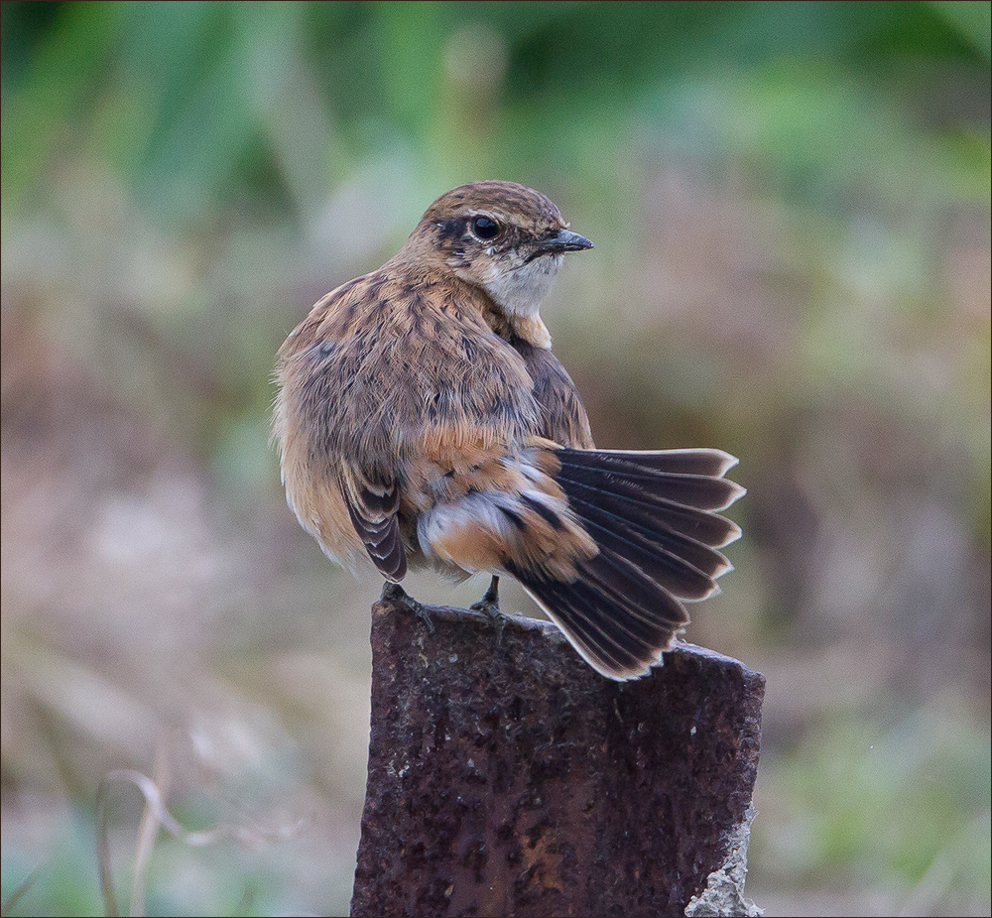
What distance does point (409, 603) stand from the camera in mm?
2830

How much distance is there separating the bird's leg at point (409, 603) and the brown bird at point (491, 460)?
1.4 inches

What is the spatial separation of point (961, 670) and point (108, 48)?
20.0 feet

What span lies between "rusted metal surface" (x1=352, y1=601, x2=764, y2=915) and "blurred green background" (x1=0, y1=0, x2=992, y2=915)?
9.20 ft

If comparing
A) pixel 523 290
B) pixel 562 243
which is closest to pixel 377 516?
pixel 523 290

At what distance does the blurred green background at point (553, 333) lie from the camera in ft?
20.2

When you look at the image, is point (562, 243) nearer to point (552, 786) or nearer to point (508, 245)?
point (508, 245)

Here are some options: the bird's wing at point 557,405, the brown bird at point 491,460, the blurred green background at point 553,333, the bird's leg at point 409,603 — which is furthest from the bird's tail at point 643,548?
the blurred green background at point 553,333

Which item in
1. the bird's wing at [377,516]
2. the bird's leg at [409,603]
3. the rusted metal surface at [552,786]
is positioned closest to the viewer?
the rusted metal surface at [552,786]

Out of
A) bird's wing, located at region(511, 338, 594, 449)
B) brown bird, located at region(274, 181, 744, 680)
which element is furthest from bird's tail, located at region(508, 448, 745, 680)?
bird's wing, located at region(511, 338, 594, 449)

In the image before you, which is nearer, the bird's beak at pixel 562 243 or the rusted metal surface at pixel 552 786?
the rusted metal surface at pixel 552 786

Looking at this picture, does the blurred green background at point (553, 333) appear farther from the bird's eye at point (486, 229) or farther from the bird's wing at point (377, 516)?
the bird's wing at point (377, 516)

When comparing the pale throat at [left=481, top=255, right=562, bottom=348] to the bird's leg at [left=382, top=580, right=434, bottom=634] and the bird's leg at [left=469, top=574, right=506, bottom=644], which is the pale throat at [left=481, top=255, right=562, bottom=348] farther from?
the bird's leg at [left=382, top=580, right=434, bottom=634]

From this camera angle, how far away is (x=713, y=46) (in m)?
9.17

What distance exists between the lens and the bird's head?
12.8 feet
